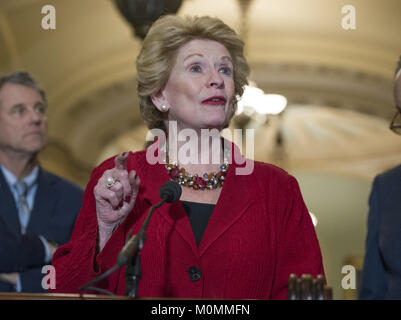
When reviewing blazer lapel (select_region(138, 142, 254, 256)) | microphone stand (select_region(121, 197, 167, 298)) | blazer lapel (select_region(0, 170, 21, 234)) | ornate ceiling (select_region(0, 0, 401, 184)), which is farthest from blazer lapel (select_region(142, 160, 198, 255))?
ornate ceiling (select_region(0, 0, 401, 184))

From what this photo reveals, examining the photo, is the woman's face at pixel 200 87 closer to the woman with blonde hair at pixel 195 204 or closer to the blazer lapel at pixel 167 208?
the woman with blonde hair at pixel 195 204

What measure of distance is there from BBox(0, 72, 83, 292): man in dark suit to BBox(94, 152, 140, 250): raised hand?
0.94m

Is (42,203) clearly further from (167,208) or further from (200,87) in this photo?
(200,87)

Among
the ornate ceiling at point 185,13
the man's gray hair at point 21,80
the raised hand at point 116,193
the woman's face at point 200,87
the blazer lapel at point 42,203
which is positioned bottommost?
the raised hand at point 116,193

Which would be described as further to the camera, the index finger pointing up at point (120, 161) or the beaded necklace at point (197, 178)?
the beaded necklace at point (197, 178)

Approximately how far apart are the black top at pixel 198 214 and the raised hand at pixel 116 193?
283 millimetres

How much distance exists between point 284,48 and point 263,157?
5.16 m

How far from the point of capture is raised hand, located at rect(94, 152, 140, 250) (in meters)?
1.86

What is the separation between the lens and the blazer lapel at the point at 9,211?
295 centimetres

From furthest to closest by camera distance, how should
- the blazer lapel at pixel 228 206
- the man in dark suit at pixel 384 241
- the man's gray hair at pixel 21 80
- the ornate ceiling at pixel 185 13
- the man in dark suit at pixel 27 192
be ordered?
the ornate ceiling at pixel 185 13 → the man's gray hair at pixel 21 80 → the man in dark suit at pixel 27 192 → the blazer lapel at pixel 228 206 → the man in dark suit at pixel 384 241

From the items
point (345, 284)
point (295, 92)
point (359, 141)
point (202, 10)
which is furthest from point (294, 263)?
point (359, 141)

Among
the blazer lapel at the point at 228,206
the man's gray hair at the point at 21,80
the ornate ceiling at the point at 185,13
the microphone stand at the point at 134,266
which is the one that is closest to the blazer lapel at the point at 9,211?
the man's gray hair at the point at 21,80

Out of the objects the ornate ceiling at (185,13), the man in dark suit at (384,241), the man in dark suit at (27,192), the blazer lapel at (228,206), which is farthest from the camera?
the ornate ceiling at (185,13)

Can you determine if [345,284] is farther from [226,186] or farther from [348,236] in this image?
[348,236]
